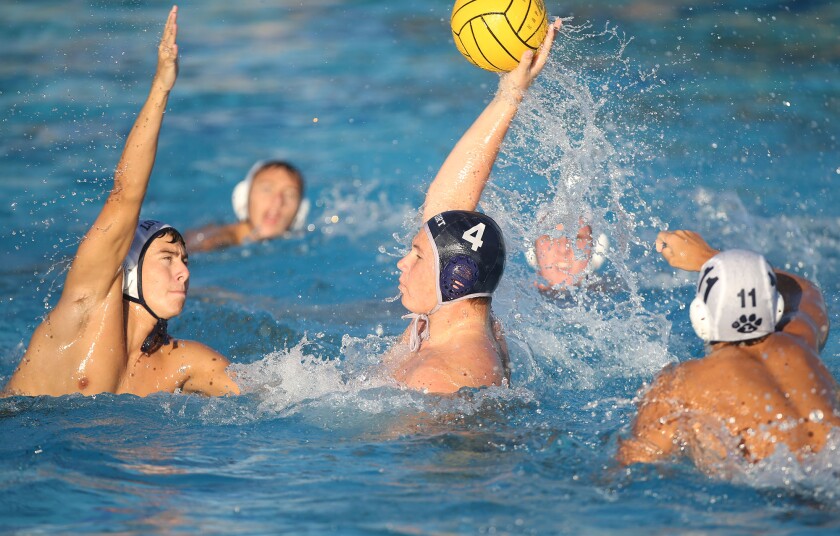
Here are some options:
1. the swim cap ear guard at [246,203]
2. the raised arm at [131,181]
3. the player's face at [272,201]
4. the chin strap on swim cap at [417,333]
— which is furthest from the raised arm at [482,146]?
the swim cap ear guard at [246,203]

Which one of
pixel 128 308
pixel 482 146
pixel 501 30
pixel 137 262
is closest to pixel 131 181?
pixel 137 262

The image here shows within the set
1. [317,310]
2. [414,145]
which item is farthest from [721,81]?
[317,310]

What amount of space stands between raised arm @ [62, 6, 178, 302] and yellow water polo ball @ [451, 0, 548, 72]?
149 centimetres

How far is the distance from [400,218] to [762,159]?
12.7 ft

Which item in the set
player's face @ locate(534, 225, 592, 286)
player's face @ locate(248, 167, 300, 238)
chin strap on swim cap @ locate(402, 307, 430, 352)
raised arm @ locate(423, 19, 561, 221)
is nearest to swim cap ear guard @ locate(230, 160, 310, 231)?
player's face @ locate(248, 167, 300, 238)

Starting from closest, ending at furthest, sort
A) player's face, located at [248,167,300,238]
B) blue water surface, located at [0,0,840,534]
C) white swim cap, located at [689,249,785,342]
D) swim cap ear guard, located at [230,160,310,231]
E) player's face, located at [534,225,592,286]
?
1. white swim cap, located at [689,249,785,342]
2. blue water surface, located at [0,0,840,534]
3. player's face, located at [534,225,592,286]
4. player's face, located at [248,167,300,238]
5. swim cap ear guard, located at [230,160,310,231]

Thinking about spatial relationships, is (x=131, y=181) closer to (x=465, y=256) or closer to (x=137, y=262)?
(x=137, y=262)

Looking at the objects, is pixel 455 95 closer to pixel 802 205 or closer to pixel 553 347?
pixel 802 205

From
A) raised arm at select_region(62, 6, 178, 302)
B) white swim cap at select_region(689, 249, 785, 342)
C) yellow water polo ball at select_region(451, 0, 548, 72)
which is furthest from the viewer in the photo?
yellow water polo ball at select_region(451, 0, 548, 72)

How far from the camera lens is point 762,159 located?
33.0 ft

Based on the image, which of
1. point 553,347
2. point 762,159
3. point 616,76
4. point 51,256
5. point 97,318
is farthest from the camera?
point 616,76

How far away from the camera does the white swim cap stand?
344cm

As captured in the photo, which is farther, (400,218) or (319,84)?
(319,84)

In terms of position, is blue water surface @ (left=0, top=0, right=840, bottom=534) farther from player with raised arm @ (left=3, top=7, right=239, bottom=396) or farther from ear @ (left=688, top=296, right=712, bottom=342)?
ear @ (left=688, top=296, right=712, bottom=342)
